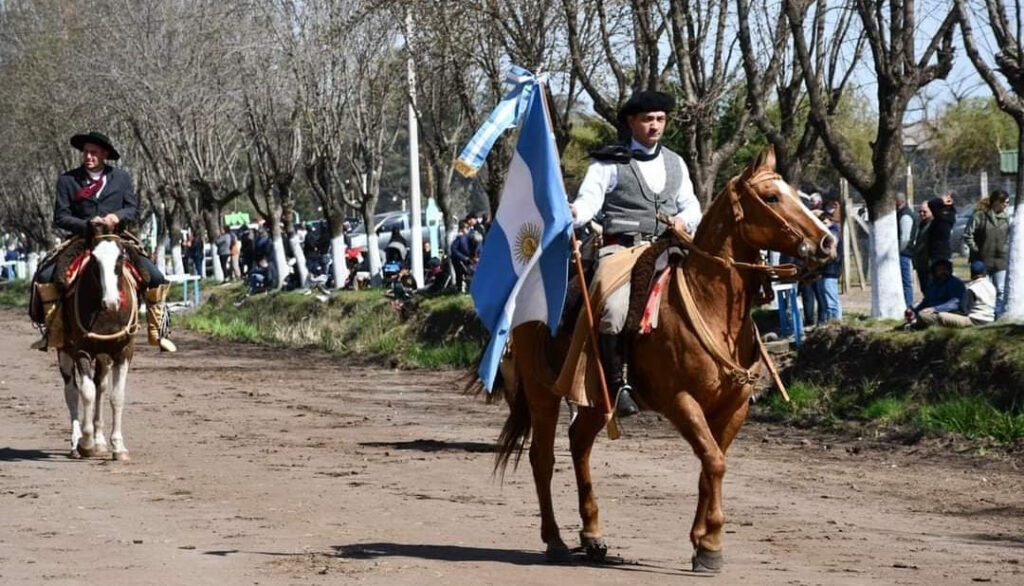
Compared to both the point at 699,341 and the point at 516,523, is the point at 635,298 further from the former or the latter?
the point at 516,523

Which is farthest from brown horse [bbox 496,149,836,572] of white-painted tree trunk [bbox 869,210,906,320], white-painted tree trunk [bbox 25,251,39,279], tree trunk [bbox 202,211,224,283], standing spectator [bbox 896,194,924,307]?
white-painted tree trunk [bbox 25,251,39,279]

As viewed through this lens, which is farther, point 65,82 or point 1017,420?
point 65,82

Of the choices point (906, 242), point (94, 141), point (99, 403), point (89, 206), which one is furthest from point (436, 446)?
point (906, 242)

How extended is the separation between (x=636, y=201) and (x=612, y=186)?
0.17 meters

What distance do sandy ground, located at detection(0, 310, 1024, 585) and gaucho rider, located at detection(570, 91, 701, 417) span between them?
193 cm

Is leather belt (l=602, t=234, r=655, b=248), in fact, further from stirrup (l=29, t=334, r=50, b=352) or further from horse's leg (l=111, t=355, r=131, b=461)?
stirrup (l=29, t=334, r=50, b=352)

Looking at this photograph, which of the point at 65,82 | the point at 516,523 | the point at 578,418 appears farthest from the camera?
the point at 65,82

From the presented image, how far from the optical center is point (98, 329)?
575 inches

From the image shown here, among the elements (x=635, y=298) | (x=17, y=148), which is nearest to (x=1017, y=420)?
(x=635, y=298)

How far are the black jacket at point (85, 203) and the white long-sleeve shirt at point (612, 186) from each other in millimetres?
6137

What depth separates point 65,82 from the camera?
168 feet

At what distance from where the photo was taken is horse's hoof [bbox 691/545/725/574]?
29.0ft

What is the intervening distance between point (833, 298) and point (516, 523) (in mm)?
9718

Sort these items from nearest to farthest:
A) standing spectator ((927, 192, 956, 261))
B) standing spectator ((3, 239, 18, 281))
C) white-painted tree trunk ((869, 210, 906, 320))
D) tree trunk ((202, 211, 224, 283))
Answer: white-painted tree trunk ((869, 210, 906, 320)) < standing spectator ((927, 192, 956, 261)) < tree trunk ((202, 211, 224, 283)) < standing spectator ((3, 239, 18, 281))
